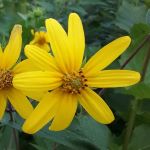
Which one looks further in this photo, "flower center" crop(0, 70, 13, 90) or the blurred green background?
the blurred green background

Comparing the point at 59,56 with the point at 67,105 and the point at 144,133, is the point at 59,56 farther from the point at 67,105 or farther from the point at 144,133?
the point at 144,133

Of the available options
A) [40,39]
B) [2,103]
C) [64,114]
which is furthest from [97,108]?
[40,39]

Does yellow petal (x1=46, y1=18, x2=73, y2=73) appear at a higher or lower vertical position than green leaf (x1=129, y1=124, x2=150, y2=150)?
higher

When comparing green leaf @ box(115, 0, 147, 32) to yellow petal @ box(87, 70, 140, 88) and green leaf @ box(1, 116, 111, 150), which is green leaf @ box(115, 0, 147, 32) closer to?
green leaf @ box(1, 116, 111, 150)

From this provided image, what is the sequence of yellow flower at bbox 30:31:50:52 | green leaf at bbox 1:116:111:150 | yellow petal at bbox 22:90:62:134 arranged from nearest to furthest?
yellow petal at bbox 22:90:62:134 < green leaf at bbox 1:116:111:150 < yellow flower at bbox 30:31:50:52

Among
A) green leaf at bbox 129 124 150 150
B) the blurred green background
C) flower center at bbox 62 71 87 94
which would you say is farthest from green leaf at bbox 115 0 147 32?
flower center at bbox 62 71 87 94

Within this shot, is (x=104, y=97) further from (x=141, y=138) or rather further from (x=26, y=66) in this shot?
(x=26, y=66)

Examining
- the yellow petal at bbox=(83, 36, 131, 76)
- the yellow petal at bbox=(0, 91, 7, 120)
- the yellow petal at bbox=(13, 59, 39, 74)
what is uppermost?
the yellow petal at bbox=(83, 36, 131, 76)

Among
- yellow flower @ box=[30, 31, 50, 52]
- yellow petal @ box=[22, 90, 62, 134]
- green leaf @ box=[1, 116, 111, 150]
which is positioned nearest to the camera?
yellow petal @ box=[22, 90, 62, 134]

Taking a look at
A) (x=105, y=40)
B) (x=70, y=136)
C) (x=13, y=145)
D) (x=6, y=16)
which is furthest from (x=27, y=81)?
(x=6, y=16)

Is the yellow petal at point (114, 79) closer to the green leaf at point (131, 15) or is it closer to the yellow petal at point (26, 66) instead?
the yellow petal at point (26, 66)
